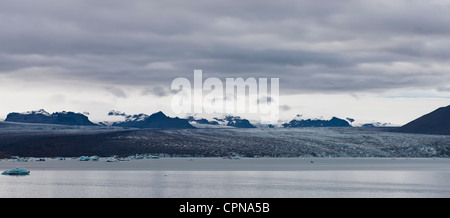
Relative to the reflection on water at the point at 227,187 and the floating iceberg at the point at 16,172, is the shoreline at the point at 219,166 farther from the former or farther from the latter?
the reflection on water at the point at 227,187

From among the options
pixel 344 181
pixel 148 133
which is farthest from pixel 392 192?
pixel 148 133

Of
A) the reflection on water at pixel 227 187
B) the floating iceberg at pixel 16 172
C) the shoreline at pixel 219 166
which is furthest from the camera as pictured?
the shoreline at pixel 219 166

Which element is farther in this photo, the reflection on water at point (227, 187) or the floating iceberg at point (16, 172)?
the floating iceberg at point (16, 172)

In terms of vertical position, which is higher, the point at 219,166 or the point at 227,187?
the point at 227,187

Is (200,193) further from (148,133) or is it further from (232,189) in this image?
(148,133)

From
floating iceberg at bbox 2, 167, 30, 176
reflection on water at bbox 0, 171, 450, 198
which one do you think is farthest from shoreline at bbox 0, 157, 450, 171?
reflection on water at bbox 0, 171, 450, 198

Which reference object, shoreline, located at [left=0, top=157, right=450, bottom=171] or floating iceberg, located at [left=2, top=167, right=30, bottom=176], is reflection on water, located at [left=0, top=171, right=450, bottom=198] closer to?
floating iceberg, located at [left=2, top=167, right=30, bottom=176]

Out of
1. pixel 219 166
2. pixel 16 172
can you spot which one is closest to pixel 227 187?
pixel 16 172

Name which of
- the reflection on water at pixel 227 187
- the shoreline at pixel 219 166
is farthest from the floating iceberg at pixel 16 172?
the shoreline at pixel 219 166

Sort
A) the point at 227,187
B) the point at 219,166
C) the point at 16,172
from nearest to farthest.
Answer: the point at 227,187
the point at 16,172
the point at 219,166

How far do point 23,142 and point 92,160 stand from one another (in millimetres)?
42034

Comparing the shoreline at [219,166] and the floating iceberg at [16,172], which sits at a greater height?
the floating iceberg at [16,172]

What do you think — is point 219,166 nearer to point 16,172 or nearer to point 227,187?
point 16,172

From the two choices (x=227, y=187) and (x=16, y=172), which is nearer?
(x=227, y=187)
